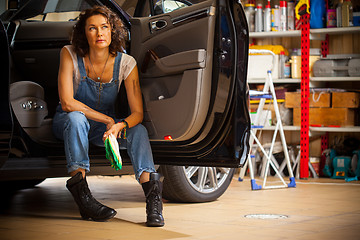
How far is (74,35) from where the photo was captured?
3125 mm

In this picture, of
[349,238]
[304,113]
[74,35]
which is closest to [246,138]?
[349,238]

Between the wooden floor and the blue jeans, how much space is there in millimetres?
298

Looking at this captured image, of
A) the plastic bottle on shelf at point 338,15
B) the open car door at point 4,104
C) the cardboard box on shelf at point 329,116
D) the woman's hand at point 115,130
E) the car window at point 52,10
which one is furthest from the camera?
the plastic bottle on shelf at point 338,15

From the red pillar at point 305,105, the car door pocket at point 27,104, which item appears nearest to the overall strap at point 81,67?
the car door pocket at point 27,104

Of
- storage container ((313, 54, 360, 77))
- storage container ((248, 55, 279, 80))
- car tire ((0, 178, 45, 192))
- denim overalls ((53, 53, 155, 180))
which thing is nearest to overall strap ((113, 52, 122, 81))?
denim overalls ((53, 53, 155, 180))

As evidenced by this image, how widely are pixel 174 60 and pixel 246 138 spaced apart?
1.67 feet

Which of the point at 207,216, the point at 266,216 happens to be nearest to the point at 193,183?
the point at 207,216

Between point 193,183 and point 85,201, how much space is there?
1.03m

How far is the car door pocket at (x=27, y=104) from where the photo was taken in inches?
119

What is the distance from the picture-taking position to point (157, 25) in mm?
2988

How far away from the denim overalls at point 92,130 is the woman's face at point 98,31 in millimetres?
107

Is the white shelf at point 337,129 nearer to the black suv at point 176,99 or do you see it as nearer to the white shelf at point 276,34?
Answer: the white shelf at point 276,34

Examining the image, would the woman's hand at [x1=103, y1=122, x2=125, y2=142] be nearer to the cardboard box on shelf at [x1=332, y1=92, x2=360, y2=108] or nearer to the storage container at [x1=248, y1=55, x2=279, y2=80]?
the storage container at [x1=248, y1=55, x2=279, y2=80]

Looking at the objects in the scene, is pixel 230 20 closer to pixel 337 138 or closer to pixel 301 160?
pixel 301 160
